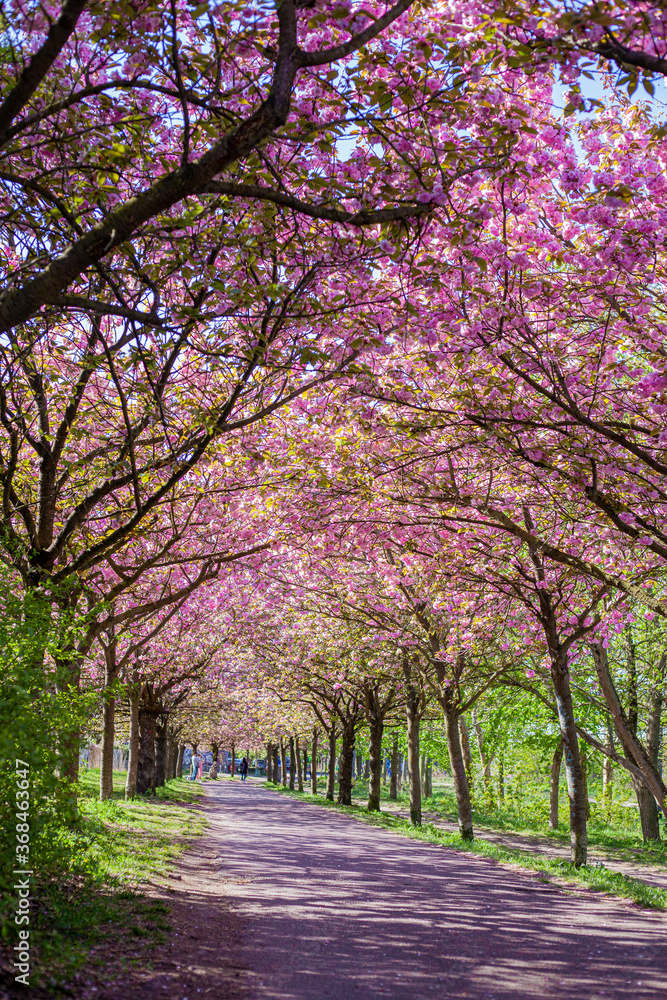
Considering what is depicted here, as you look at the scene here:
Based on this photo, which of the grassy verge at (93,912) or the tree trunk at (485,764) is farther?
the tree trunk at (485,764)

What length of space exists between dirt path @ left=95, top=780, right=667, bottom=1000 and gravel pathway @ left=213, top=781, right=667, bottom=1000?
19mm

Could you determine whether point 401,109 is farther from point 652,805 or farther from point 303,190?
point 652,805

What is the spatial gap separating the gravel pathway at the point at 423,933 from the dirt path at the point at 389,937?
0.06ft

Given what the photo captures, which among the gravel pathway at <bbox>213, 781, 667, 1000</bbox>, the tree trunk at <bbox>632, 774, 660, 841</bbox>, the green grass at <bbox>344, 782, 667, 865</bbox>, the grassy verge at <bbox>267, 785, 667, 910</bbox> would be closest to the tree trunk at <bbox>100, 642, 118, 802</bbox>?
the gravel pathway at <bbox>213, 781, 667, 1000</bbox>

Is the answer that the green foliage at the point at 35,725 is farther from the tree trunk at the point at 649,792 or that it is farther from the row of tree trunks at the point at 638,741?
the tree trunk at the point at 649,792

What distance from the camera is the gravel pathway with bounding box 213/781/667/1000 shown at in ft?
18.7

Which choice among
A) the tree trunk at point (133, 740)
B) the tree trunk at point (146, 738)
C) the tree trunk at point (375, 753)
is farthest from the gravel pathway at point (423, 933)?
the tree trunk at point (146, 738)

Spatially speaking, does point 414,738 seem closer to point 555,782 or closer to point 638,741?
point 638,741

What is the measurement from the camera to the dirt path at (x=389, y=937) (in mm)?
5543

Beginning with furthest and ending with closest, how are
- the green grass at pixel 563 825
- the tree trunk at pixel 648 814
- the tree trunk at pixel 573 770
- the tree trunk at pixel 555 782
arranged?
the tree trunk at pixel 555 782
the tree trunk at pixel 648 814
the green grass at pixel 563 825
the tree trunk at pixel 573 770

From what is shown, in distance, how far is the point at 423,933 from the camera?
7484mm

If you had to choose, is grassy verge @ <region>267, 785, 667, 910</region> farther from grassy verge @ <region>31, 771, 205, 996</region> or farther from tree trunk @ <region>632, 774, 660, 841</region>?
grassy verge @ <region>31, 771, 205, 996</region>

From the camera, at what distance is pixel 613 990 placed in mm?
5734

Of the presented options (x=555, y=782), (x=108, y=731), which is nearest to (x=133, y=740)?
(x=108, y=731)
